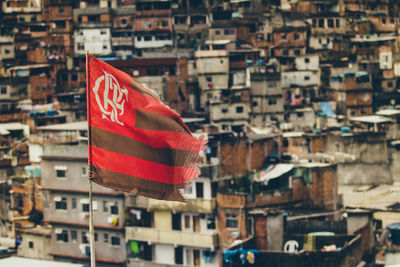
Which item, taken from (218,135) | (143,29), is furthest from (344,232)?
(143,29)

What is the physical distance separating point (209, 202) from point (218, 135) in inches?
134

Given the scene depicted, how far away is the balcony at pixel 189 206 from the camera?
3045cm

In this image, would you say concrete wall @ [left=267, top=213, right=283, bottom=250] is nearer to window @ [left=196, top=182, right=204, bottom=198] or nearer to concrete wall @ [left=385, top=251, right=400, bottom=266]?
window @ [left=196, top=182, right=204, bottom=198]

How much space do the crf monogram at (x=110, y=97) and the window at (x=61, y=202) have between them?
25.5m

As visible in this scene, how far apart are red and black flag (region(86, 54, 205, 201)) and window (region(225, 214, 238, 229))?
20091 millimetres

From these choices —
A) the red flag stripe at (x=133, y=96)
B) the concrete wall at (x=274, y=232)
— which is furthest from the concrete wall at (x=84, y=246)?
the red flag stripe at (x=133, y=96)

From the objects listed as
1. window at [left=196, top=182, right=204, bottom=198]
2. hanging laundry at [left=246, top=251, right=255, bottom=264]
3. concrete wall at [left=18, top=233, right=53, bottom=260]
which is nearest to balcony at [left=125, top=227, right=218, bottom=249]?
window at [left=196, top=182, right=204, bottom=198]

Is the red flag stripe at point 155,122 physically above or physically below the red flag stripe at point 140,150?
above

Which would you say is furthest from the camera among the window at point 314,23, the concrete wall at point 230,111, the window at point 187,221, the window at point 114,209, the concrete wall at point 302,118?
A: the window at point 314,23

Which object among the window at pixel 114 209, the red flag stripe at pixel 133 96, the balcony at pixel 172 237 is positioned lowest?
the balcony at pixel 172 237

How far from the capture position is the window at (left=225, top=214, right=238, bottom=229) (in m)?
29.9

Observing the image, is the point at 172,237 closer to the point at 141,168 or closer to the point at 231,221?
the point at 231,221

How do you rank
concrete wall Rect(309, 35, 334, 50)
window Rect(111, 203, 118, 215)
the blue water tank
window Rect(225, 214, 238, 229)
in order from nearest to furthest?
the blue water tank
window Rect(225, 214, 238, 229)
window Rect(111, 203, 118, 215)
concrete wall Rect(309, 35, 334, 50)

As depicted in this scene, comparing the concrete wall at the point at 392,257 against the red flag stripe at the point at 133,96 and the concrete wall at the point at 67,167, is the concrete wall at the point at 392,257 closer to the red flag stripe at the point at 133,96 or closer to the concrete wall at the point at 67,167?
the concrete wall at the point at 67,167
